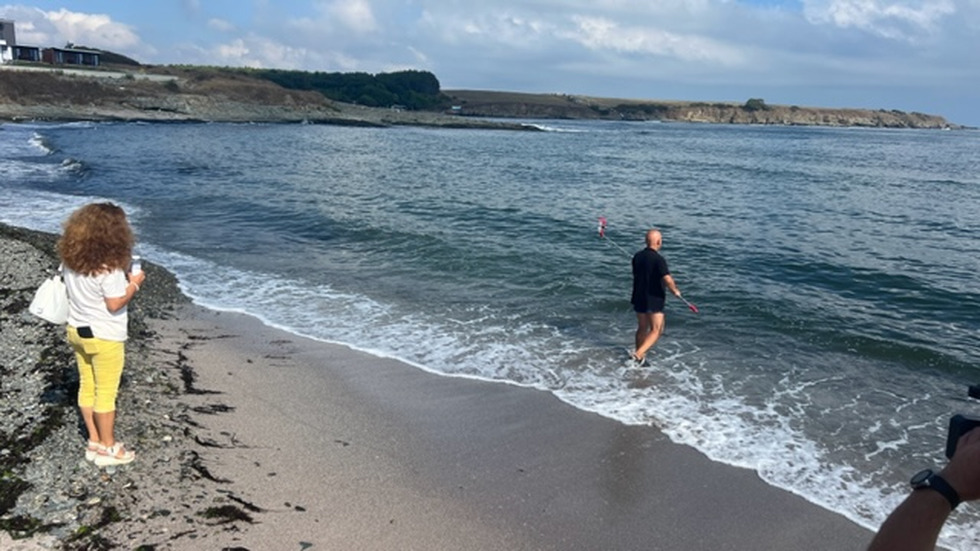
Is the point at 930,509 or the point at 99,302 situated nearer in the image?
the point at 930,509

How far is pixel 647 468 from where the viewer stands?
641 centimetres

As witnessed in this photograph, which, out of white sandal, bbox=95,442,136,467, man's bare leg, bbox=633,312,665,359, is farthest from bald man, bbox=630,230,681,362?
white sandal, bbox=95,442,136,467

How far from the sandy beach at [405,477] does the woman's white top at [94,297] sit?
1.12m

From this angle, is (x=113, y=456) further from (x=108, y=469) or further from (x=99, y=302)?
(x=99, y=302)

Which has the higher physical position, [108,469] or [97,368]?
[97,368]

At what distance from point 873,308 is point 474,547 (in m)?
10.8

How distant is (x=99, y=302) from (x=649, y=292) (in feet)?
21.8

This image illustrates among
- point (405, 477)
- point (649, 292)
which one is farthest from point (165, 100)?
point (405, 477)

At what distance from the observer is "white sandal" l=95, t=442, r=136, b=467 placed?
5332 mm

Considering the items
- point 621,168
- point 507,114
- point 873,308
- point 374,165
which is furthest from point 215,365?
point 507,114

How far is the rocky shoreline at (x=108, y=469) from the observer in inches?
182

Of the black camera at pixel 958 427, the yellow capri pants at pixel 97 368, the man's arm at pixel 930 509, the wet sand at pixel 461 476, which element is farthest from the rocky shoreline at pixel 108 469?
the black camera at pixel 958 427

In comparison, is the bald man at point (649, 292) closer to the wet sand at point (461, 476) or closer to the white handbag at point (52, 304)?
the wet sand at point (461, 476)

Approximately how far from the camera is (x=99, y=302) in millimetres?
5172
